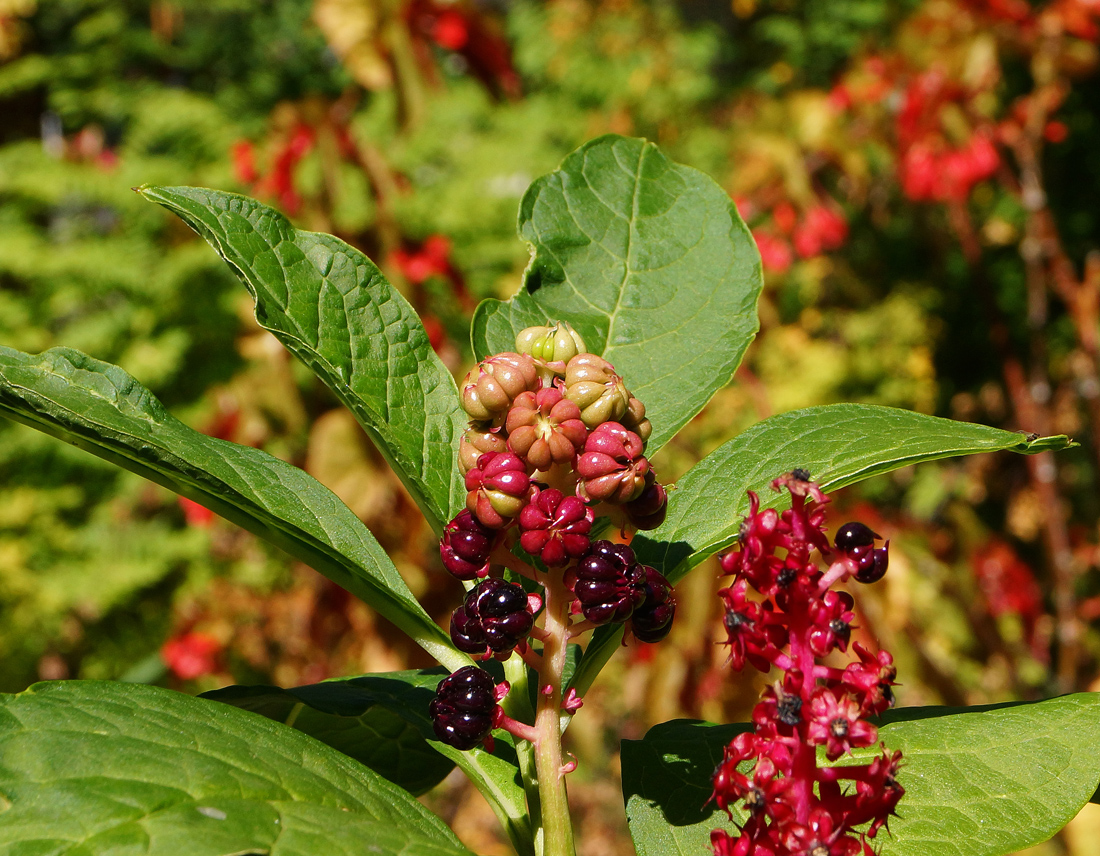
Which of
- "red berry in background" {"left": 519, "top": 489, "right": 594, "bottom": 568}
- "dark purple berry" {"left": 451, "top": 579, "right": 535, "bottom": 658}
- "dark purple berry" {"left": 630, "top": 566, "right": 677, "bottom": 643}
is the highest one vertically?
"red berry in background" {"left": 519, "top": 489, "right": 594, "bottom": 568}

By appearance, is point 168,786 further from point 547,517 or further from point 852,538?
point 852,538

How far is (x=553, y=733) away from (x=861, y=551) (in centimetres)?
17

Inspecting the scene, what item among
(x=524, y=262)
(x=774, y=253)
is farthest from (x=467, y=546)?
(x=524, y=262)

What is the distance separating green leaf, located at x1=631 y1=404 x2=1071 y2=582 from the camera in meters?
0.50

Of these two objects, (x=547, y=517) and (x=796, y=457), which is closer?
(x=547, y=517)

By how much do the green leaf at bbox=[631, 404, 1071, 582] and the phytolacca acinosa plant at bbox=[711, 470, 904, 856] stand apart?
74 millimetres

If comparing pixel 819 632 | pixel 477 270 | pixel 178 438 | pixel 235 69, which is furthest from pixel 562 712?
pixel 235 69

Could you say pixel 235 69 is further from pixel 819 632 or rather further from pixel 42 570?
pixel 819 632

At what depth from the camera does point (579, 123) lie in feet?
16.8

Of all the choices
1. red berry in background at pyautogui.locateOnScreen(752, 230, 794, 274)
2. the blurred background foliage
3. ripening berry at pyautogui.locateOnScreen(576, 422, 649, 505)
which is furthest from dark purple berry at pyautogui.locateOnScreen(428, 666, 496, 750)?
red berry in background at pyautogui.locateOnScreen(752, 230, 794, 274)

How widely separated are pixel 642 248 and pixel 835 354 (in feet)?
11.4

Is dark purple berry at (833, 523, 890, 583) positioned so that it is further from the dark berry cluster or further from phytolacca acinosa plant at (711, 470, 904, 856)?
the dark berry cluster

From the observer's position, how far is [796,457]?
0.55 meters

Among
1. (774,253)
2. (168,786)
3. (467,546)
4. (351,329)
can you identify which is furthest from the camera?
(774,253)
